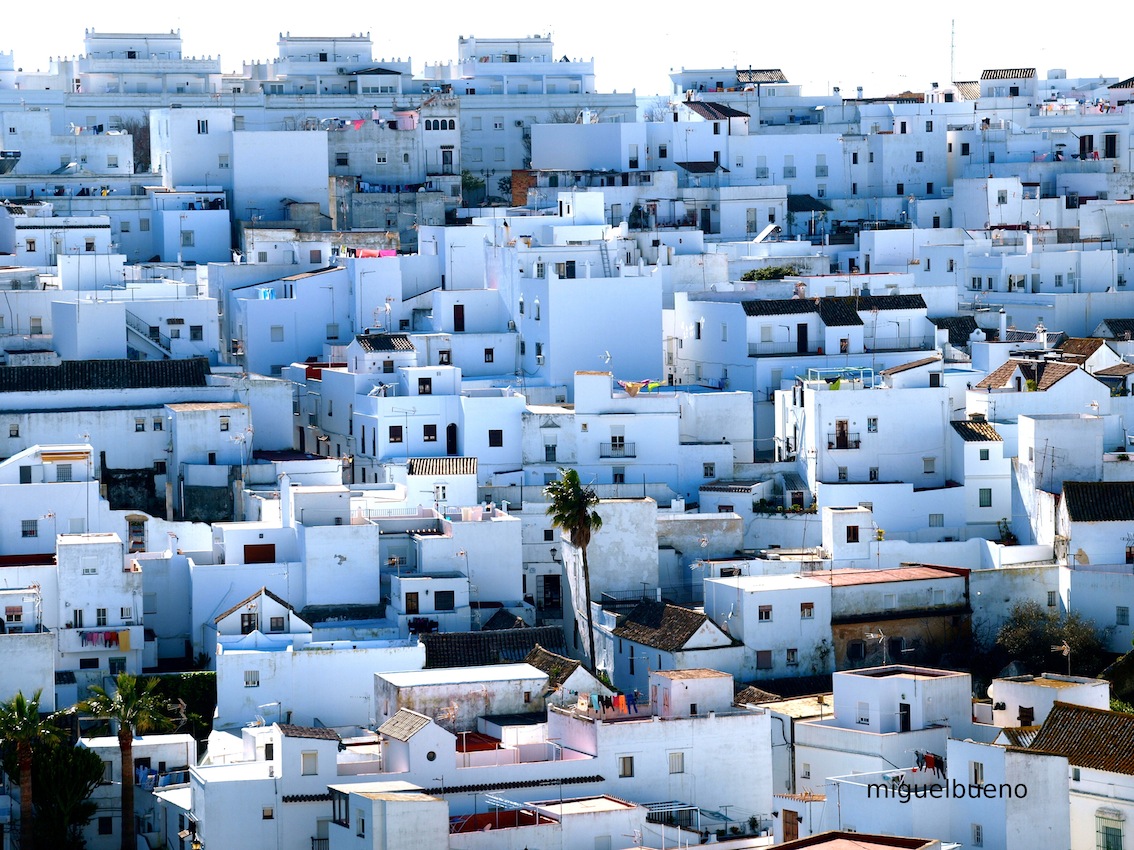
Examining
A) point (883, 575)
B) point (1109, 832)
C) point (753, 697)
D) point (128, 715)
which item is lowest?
point (1109, 832)

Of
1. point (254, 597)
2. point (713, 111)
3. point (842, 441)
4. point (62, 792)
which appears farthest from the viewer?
point (713, 111)

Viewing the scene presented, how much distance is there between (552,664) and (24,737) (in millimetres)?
10796

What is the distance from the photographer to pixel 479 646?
5631 centimetres

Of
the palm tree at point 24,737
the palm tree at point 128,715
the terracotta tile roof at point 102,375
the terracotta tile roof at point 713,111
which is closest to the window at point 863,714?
the palm tree at point 128,715

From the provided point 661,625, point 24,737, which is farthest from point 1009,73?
point 24,737

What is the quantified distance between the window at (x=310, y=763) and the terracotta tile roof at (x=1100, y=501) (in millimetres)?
18878

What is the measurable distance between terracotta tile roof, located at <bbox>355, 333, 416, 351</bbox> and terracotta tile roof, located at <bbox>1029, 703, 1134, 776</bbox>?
26368mm

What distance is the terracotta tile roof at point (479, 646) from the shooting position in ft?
183

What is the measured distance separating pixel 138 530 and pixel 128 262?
75.6ft

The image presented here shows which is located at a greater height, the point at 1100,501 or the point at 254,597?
the point at 1100,501

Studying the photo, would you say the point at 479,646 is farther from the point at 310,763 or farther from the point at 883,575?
the point at 883,575

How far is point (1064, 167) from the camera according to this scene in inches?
3656

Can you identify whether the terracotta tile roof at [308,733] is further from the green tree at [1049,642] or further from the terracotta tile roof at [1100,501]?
the terracotta tile roof at [1100,501]

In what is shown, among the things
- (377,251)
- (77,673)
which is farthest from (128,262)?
(77,673)
